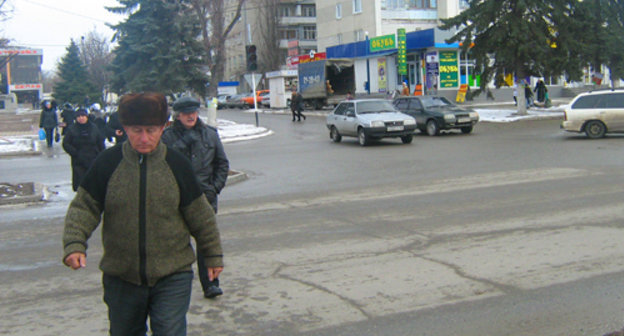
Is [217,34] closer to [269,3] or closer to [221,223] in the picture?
[269,3]

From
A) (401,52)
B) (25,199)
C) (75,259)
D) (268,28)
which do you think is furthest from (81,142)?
(268,28)

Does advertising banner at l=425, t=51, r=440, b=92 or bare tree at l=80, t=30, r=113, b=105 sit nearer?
advertising banner at l=425, t=51, r=440, b=92

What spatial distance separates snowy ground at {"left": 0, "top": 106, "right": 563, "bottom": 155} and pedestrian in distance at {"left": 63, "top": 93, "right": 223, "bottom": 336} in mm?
21147

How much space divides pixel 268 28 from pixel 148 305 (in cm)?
7228

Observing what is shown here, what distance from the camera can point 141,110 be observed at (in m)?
3.11

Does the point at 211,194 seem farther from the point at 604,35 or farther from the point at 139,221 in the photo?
the point at 604,35

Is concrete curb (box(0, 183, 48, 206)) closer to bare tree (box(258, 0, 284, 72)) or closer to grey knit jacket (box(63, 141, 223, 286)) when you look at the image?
grey knit jacket (box(63, 141, 223, 286))

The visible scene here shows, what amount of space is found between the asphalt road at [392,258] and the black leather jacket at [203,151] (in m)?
1.04

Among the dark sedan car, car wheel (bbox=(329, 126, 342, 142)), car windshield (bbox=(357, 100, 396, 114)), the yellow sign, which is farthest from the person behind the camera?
the yellow sign

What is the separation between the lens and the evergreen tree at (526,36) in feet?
99.8

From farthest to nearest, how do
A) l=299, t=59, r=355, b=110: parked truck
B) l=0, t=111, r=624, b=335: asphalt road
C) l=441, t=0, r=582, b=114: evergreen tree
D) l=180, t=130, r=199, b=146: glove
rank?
l=299, t=59, r=355, b=110: parked truck, l=441, t=0, r=582, b=114: evergreen tree, l=180, t=130, r=199, b=146: glove, l=0, t=111, r=624, b=335: asphalt road

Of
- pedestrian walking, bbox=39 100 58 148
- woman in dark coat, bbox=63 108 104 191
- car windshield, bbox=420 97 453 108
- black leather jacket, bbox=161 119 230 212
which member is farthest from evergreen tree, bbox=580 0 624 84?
black leather jacket, bbox=161 119 230 212

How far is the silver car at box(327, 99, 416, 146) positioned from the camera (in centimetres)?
2116

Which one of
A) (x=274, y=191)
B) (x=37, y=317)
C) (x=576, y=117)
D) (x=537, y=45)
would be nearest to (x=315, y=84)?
(x=537, y=45)
